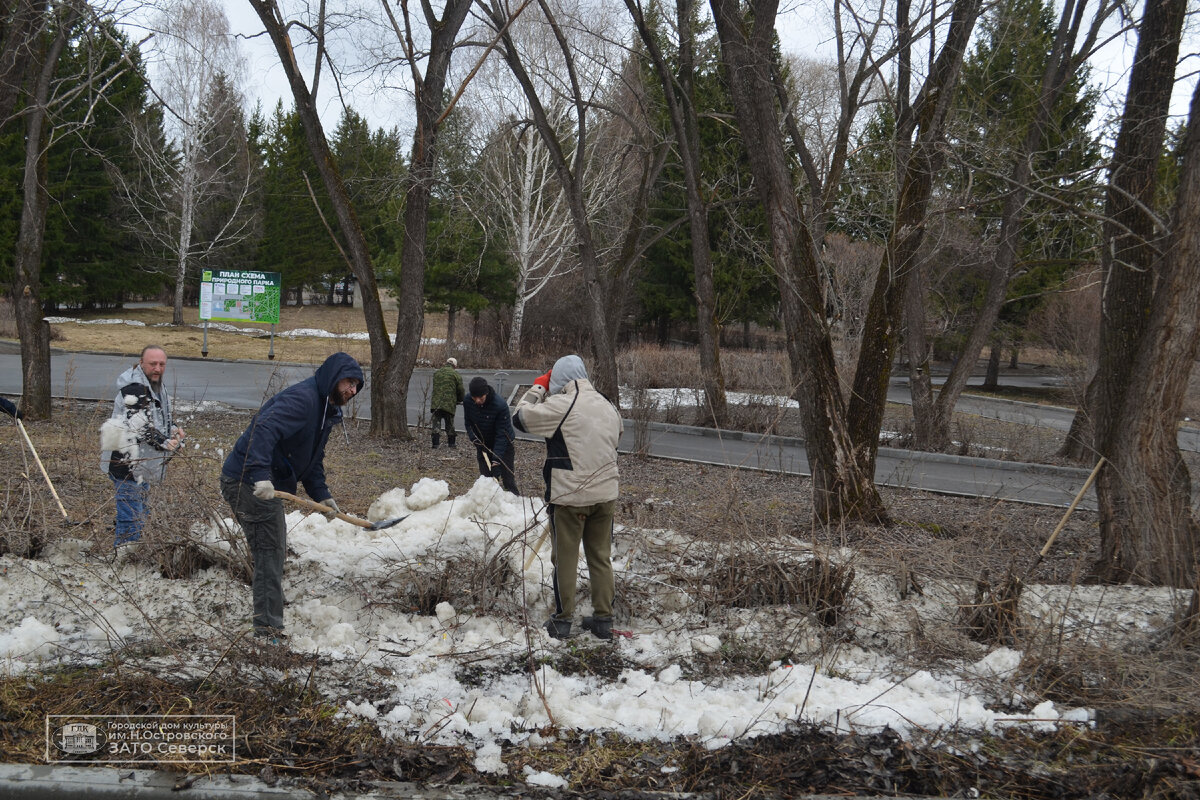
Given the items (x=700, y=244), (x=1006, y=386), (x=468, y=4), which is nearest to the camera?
(x=468, y=4)

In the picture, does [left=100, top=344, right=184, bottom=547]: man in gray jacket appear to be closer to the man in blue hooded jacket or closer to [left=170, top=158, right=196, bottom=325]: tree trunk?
the man in blue hooded jacket

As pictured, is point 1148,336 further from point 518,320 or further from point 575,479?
point 518,320

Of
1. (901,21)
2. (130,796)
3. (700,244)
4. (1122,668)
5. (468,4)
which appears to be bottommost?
(130,796)

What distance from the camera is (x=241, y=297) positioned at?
2672 centimetres

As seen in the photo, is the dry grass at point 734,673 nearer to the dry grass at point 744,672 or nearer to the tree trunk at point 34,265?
the dry grass at point 744,672

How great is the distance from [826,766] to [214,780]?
2.62 m

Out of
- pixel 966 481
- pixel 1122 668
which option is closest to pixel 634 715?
pixel 1122 668

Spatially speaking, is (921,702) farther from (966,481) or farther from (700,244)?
(700,244)

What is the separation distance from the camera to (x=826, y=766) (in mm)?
3924

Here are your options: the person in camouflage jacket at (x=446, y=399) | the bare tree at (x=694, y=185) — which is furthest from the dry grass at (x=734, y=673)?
the bare tree at (x=694, y=185)

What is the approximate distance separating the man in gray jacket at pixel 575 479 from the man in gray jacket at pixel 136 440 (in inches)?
113

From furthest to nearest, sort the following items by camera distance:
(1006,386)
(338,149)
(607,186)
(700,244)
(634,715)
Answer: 1. (338,149)
2. (1006,386)
3. (607,186)
4. (700,244)
5. (634,715)

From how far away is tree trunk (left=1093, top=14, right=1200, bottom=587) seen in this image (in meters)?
6.22

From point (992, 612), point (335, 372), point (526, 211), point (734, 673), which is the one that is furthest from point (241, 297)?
point (992, 612)
